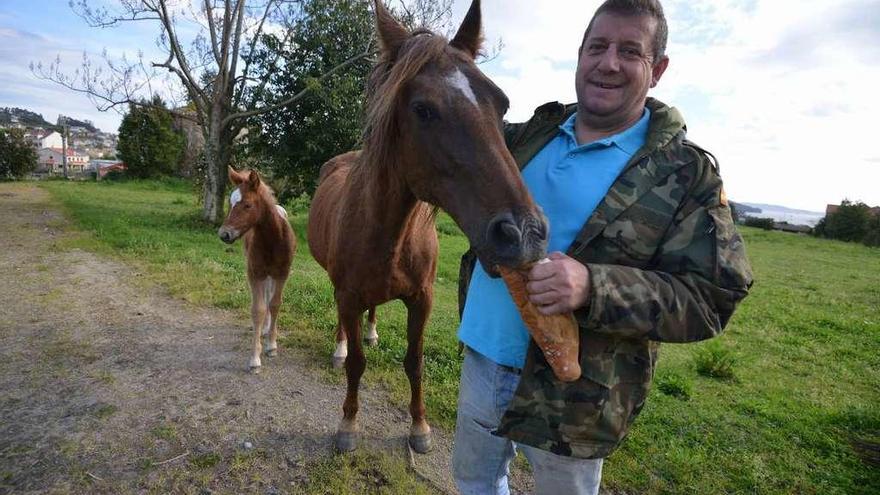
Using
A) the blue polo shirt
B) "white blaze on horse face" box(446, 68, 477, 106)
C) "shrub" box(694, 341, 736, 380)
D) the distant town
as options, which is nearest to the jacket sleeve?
the blue polo shirt

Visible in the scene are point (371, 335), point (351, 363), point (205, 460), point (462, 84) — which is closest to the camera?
point (462, 84)

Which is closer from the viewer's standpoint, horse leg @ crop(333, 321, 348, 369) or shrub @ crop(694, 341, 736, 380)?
horse leg @ crop(333, 321, 348, 369)

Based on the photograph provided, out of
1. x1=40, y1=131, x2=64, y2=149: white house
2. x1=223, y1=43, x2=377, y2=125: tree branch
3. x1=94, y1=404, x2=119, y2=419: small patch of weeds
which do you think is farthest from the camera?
x1=40, y1=131, x2=64, y2=149: white house

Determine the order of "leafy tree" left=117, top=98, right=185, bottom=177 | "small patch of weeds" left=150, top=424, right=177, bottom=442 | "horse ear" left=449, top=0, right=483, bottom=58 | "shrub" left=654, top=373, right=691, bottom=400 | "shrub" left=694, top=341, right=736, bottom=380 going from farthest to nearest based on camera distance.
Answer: "leafy tree" left=117, top=98, right=185, bottom=177 → "shrub" left=694, top=341, right=736, bottom=380 → "shrub" left=654, top=373, right=691, bottom=400 → "small patch of weeds" left=150, top=424, right=177, bottom=442 → "horse ear" left=449, top=0, right=483, bottom=58

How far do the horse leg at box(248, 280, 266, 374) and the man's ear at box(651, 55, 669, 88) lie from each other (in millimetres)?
4247

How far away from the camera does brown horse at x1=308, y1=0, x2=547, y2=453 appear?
64.2 inches

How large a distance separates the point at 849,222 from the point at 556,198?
37.4 metres

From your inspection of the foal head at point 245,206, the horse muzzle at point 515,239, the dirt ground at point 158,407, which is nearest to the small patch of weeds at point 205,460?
the dirt ground at point 158,407

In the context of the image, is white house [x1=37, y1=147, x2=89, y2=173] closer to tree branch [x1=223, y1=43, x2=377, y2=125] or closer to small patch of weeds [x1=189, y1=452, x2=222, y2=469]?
tree branch [x1=223, y1=43, x2=377, y2=125]

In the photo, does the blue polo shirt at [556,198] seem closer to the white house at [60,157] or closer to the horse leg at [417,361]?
the horse leg at [417,361]

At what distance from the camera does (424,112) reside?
6.34 ft

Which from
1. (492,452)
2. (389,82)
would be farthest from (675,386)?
(389,82)

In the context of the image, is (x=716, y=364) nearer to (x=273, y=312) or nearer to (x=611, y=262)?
(x=611, y=262)

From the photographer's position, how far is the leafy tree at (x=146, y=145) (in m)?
29.5
